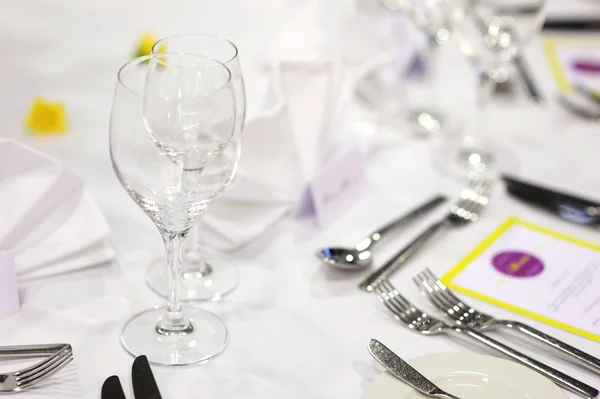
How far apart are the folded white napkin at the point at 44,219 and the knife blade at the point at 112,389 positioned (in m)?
0.24

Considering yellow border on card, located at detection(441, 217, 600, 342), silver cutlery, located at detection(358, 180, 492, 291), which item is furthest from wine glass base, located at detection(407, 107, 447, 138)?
yellow border on card, located at detection(441, 217, 600, 342)

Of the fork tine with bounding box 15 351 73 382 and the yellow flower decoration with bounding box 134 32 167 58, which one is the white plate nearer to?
the fork tine with bounding box 15 351 73 382

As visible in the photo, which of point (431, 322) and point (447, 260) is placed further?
point (447, 260)

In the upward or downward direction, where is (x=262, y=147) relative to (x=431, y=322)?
upward

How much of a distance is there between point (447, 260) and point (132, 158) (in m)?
0.49

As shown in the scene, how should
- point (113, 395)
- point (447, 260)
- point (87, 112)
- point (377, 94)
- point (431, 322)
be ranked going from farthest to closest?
point (377, 94), point (87, 112), point (447, 260), point (431, 322), point (113, 395)

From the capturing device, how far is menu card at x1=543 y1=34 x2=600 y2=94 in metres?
1.66

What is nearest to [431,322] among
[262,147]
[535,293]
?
[535,293]

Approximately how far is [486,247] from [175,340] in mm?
486

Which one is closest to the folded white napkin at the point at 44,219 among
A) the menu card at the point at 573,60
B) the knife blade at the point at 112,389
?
the knife blade at the point at 112,389

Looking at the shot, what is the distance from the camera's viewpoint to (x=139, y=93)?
788 mm

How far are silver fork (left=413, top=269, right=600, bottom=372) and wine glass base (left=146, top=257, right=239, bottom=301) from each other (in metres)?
0.25

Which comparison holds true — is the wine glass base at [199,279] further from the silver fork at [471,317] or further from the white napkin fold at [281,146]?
the silver fork at [471,317]

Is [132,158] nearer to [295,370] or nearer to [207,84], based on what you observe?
[207,84]
